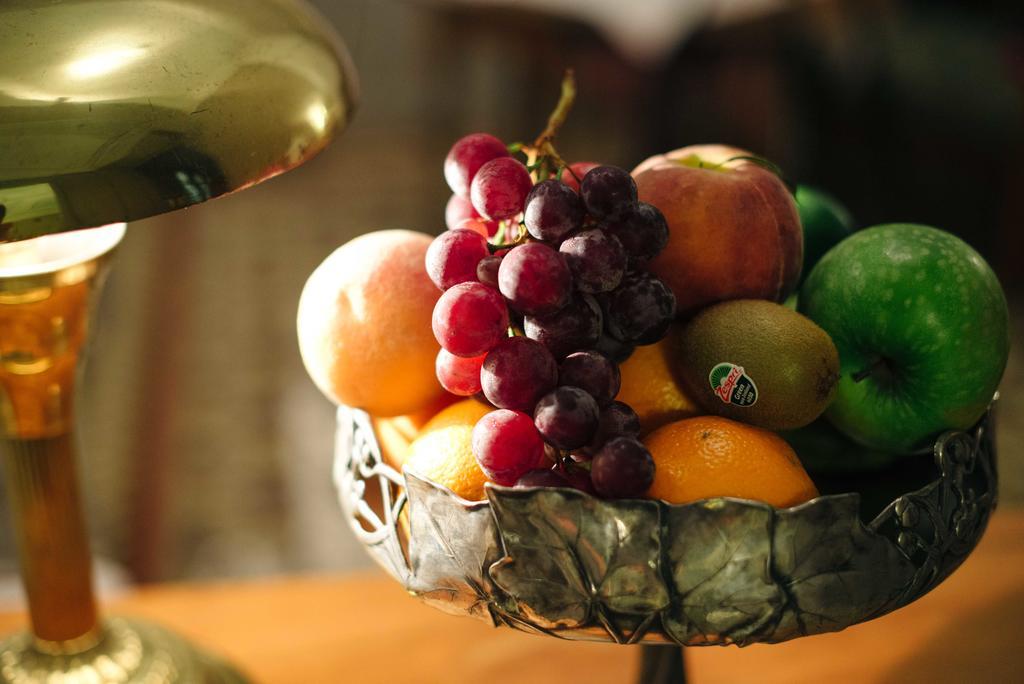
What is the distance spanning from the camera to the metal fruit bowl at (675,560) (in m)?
0.35

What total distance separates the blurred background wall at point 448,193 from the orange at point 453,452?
29.8 inches

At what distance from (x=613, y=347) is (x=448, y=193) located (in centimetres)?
240

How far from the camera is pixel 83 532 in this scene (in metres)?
0.55

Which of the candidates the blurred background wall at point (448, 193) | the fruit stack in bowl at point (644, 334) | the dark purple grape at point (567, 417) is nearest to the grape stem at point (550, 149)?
the fruit stack in bowl at point (644, 334)

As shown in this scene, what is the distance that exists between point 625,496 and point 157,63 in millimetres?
260

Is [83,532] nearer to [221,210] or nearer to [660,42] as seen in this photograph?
[660,42]

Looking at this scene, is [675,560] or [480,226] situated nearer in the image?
[675,560]

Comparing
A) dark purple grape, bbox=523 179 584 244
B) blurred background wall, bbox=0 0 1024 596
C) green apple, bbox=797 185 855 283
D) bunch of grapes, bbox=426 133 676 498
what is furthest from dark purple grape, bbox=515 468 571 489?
blurred background wall, bbox=0 0 1024 596

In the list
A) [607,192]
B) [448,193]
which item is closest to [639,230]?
[607,192]

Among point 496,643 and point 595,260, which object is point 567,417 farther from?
point 496,643

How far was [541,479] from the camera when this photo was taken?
1.24 ft

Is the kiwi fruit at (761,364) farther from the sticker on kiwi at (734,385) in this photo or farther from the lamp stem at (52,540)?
the lamp stem at (52,540)

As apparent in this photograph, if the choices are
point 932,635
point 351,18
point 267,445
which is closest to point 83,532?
point 932,635

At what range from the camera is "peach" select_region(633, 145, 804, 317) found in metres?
0.47
